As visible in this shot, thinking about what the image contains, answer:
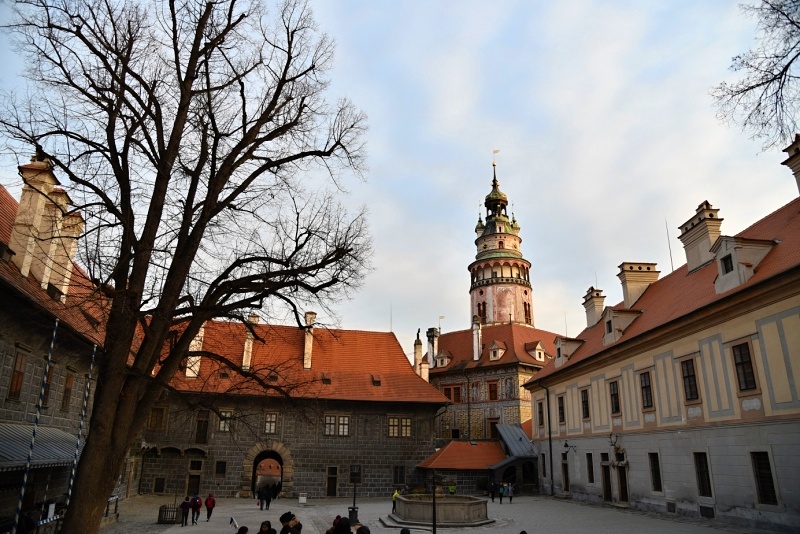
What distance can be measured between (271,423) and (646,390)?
20.6 meters

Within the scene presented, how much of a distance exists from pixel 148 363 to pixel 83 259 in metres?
1.94

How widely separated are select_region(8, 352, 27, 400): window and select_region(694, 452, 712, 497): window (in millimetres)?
19403

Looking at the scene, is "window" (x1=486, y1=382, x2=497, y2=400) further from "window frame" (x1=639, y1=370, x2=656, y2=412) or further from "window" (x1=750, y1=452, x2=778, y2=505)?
"window" (x1=750, y1=452, x2=778, y2=505)

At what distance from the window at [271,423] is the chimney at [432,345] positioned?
2119 cm

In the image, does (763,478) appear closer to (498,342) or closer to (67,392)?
(67,392)

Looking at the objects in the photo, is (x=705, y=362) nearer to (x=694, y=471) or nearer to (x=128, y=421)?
(x=694, y=471)

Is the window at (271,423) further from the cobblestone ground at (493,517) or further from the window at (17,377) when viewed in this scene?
the window at (17,377)

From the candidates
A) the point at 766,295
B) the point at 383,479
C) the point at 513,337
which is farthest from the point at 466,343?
the point at 766,295

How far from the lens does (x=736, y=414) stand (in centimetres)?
1564

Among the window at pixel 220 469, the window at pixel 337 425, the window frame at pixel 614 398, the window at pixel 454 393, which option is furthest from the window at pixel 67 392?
the window at pixel 454 393

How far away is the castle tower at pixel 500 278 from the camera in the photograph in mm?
54062

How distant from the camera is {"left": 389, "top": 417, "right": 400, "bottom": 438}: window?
108 feet

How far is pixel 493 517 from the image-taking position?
2084 cm

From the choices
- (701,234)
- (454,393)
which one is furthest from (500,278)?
(701,234)
